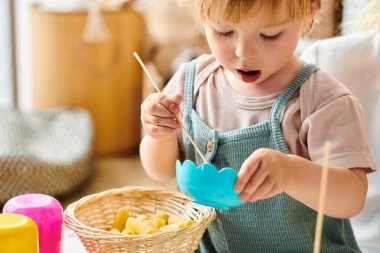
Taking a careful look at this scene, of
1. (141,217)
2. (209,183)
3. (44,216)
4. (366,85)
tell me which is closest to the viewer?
(209,183)

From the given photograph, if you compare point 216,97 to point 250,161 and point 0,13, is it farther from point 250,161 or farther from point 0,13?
point 0,13

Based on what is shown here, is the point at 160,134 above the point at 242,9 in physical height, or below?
below

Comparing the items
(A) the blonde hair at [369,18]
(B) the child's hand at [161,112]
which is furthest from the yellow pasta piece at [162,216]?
(A) the blonde hair at [369,18]

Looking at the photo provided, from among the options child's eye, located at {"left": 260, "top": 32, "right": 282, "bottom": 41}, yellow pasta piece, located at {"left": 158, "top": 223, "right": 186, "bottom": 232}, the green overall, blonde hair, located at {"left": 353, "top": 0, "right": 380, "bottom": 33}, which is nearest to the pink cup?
yellow pasta piece, located at {"left": 158, "top": 223, "right": 186, "bottom": 232}

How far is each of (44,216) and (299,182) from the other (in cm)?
32

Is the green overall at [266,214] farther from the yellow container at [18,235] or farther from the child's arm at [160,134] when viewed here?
the yellow container at [18,235]

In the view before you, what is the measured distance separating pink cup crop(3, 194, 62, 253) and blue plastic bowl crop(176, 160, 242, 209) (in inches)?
7.4

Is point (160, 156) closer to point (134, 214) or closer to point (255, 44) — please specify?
point (134, 214)

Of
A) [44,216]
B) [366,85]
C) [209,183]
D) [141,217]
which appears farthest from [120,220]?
[366,85]

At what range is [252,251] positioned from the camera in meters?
0.96

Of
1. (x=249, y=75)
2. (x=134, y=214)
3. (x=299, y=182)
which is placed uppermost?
(x=249, y=75)

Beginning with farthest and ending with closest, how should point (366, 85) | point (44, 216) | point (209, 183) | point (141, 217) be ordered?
1. point (366, 85)
2. point (141, 217)
3. point (44, 216)
4. point (209, 183)

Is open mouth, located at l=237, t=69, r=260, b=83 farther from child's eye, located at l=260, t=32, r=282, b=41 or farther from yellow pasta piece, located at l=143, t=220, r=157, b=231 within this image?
yellow pasta piece, located at l=143, t=220, r=157, b=231

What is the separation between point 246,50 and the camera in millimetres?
830
